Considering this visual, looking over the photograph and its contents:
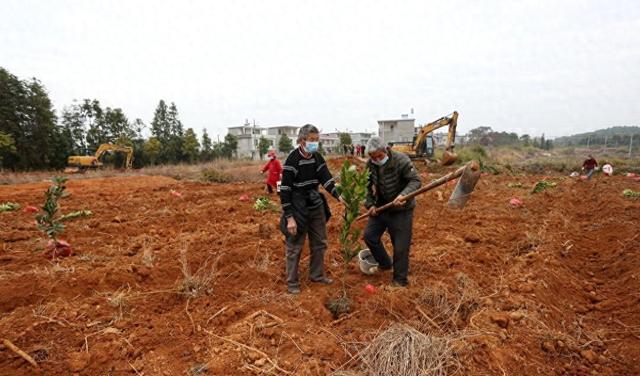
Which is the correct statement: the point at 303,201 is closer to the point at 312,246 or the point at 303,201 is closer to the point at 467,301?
the point at 312,246

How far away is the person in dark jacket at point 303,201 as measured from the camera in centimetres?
374

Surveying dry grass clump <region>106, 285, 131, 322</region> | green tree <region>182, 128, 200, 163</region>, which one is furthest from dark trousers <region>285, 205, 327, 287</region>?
green tree <region>182, 128, 200, 163</region>

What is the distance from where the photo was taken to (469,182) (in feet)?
12.9

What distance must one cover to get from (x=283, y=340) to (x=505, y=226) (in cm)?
546

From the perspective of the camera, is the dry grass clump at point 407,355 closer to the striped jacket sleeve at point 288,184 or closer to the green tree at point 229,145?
the striped jacket sleeve at point 288,184

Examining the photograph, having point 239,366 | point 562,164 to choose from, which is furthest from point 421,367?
point 562,164

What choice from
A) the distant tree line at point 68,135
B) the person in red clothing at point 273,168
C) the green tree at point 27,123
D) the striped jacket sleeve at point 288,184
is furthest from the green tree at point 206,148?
the striped jacket sleeve at point 288,184

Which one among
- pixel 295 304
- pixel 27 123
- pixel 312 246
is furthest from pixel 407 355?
pixel 27 123

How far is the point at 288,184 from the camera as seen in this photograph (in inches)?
147

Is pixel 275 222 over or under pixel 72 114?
under

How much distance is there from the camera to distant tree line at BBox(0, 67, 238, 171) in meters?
27.5

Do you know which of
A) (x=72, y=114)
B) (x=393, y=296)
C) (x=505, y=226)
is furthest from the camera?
(x=72, y=114)

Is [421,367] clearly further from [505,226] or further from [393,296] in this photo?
[505,226]

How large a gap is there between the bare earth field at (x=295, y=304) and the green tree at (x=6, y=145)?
2273cm
